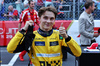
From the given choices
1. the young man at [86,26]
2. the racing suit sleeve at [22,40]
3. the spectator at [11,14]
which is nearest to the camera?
the racing suit sleeve at [22,40]

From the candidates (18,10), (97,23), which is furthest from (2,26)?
(97,23)

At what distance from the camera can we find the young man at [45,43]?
283 cm

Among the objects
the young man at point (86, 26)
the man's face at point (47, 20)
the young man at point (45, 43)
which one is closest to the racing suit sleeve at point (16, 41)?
the young man at point (45, 43)

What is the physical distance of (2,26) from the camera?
10.9 meters

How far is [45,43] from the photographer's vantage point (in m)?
2.89

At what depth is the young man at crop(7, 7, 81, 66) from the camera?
9.30 feet

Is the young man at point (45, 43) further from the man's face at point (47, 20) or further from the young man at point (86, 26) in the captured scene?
the young man at point (86, 26)

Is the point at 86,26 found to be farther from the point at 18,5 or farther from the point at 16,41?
the point at 18,5

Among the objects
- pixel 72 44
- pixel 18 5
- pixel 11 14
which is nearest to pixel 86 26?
pixel 72 44

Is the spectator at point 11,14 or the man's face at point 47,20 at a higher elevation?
the man's face at point 47,20

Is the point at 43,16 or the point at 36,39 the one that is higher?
the point at 43,16

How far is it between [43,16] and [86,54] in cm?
142

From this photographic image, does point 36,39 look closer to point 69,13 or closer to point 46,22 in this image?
point 46,22

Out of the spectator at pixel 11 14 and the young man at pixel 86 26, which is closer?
the young man at pixel 86 26
